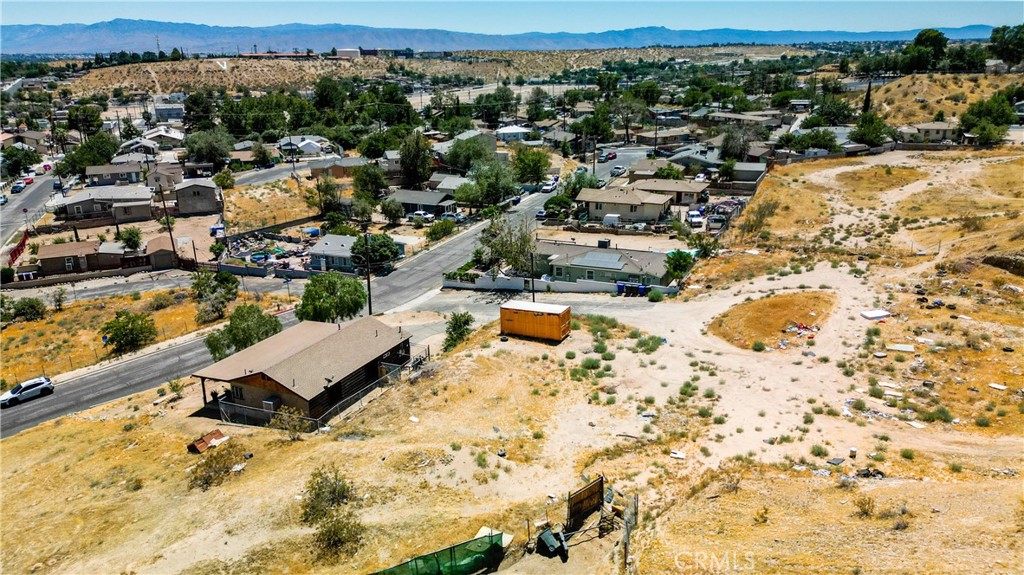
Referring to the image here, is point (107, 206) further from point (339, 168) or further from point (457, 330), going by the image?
point (457, 330)

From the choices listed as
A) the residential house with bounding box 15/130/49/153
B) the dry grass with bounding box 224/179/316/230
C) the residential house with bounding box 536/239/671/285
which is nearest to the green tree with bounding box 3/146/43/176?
the residential house with bounding box 15/130/49/153

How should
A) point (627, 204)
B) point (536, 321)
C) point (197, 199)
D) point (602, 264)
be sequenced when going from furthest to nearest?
point (197, 199)
point (627, 204)
point (602, 264)
point (536, 321)

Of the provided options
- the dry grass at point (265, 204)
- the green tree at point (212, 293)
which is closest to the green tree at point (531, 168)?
the dry grass at point (265, 204)

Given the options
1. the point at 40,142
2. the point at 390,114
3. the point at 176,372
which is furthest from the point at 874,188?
the point at 40,142

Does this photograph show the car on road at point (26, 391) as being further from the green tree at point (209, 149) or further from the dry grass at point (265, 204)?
the green tree at point (209, 149)

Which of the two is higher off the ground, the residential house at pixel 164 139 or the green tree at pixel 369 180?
the residential house at pixel 164 139

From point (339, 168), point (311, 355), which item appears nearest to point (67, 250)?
point (339, 168)

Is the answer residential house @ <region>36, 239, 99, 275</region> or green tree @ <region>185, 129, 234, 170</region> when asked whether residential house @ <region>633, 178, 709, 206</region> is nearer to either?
residential house @ <region>36, 239, 99, 275</region>
